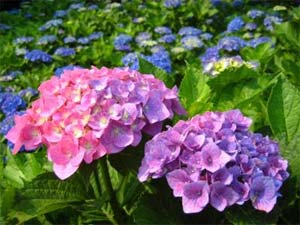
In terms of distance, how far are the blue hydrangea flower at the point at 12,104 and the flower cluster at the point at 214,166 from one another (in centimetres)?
176

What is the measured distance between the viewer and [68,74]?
1368mm

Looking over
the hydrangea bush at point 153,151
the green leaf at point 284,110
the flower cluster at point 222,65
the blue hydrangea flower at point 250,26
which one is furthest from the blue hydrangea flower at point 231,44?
the green leaf at point 284,110

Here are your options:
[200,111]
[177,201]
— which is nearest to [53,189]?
[177,201]

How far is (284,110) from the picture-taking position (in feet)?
4.88

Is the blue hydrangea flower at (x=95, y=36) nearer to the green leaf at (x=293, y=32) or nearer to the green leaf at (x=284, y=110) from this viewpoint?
the green leaf at (x=293, y=32)

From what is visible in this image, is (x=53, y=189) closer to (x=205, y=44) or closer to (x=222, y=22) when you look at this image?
(x=205, y=44)

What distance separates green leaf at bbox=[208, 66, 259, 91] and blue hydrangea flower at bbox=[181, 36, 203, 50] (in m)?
1.80

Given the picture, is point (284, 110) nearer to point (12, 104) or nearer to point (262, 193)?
point (262, 193)

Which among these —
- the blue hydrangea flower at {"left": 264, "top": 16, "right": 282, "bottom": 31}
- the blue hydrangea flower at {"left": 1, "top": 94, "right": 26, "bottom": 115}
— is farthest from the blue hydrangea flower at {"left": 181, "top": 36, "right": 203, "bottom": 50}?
the blue hydrangea flower at {"left": 1, "top": 94, "right": 26, "bottom": 115}

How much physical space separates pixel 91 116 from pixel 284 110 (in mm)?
490

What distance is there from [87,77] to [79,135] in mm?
159

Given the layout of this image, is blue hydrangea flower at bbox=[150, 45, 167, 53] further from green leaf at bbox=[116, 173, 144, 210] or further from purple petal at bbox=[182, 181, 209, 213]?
purple petal at bbox=[182, 181, 209, 213]

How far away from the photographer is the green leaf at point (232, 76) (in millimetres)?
1613

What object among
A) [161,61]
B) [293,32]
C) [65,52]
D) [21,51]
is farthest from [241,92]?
[21,51]
